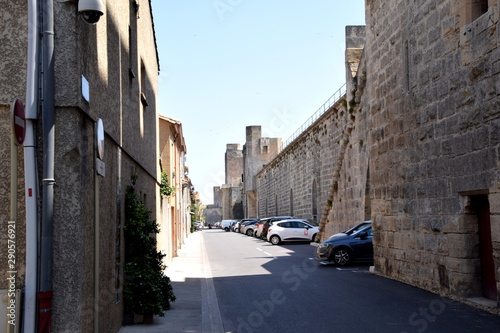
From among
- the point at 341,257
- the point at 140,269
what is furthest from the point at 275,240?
the point at 140,269

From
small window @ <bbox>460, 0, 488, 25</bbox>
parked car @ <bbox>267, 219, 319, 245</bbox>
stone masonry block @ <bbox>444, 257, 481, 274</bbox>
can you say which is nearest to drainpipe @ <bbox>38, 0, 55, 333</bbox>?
small window @ <bbox>460, 0, 488, 25</bbox>

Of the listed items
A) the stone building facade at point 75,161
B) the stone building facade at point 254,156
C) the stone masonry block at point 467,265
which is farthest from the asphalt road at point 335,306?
the stone building facade at point 254,156

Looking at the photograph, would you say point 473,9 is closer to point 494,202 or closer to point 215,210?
point 494,202

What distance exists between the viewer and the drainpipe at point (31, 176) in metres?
5.08

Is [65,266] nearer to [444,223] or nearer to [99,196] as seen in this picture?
[99,196]

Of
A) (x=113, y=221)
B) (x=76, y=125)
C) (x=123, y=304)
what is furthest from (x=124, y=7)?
(x=123, y=304)

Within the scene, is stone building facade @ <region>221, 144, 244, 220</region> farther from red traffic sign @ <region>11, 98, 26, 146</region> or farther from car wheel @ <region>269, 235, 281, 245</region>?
red traffic sign @ <region>11, 98, 26, 146</region>

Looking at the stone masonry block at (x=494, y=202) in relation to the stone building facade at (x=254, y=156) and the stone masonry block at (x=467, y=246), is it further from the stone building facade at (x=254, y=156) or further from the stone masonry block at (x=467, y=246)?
the stone building facade at (x=254, y=156)

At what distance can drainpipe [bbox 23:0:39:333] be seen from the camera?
5.08 meters

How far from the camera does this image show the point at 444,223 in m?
10.8

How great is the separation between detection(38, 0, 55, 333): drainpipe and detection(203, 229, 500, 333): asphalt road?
11.9ft

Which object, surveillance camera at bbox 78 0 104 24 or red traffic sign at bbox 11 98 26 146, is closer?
red traffic sign at bbox 11 98 26 146

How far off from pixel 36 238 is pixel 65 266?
1.31 ft

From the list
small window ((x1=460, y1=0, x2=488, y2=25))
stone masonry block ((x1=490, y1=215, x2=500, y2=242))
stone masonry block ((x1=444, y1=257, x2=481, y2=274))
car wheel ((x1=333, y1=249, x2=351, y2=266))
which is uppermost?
small window ((x1=460, y1=0, x2=488, y2=25))
